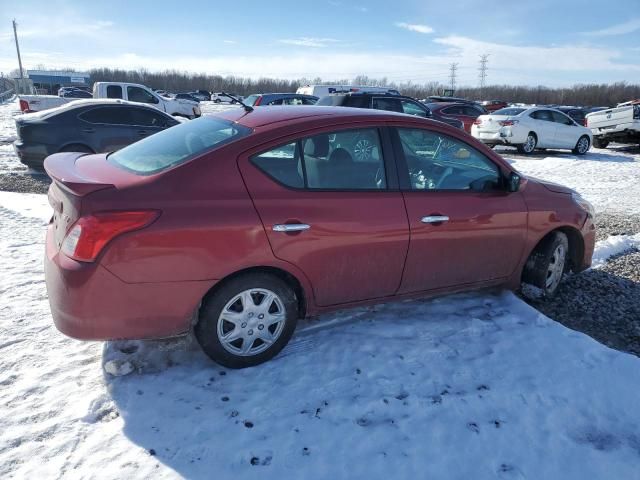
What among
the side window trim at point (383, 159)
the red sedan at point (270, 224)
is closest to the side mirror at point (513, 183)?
the red sedan at point (270, 224)

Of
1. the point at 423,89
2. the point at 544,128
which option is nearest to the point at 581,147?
the point at 544,128

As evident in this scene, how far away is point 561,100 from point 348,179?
78.3m

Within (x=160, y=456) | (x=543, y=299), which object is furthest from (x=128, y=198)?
(x=543, y=299)

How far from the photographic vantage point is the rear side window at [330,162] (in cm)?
300

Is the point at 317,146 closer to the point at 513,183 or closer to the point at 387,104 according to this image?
the point at 513,183

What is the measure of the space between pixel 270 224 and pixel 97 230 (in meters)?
0.95

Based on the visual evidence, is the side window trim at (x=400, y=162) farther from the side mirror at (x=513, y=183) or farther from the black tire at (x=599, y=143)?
the black tire at (x=599, y=143)

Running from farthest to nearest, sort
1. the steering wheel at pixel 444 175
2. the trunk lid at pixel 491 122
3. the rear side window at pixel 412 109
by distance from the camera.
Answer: the trunk lid at pixel 491 122 → the rear side window at pixel 412 109 → the steering wheel at pixel 444 175

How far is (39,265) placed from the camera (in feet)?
14.9

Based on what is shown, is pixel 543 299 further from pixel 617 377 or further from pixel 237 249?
pixel 237 249

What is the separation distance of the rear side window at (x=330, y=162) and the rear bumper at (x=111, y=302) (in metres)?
0.84

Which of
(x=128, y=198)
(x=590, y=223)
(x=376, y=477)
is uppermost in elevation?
(x=128, y=198)

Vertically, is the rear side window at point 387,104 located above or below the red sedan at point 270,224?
above

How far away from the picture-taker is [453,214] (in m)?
3.50
